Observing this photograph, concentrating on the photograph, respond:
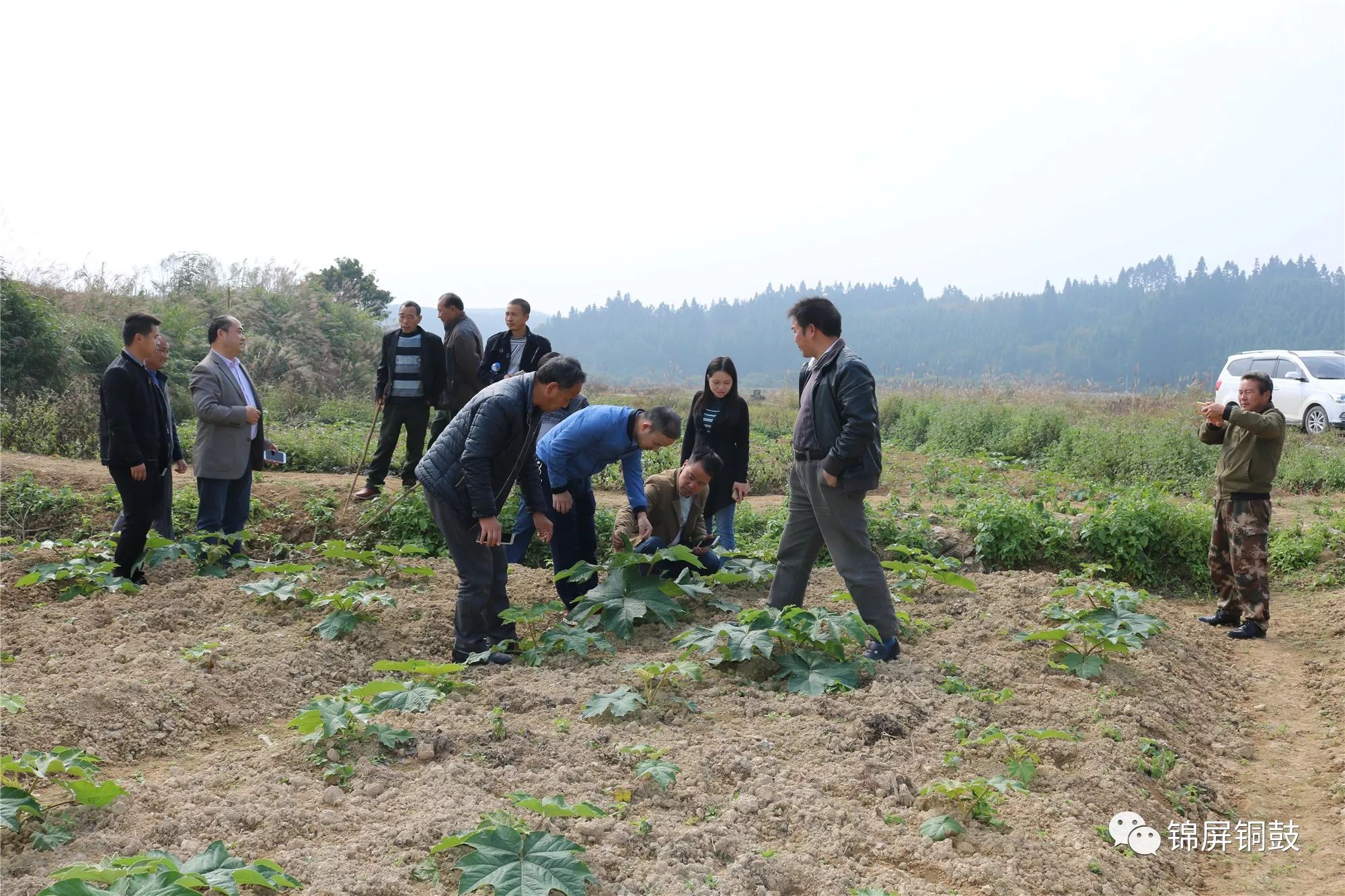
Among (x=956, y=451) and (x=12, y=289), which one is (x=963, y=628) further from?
(x=12, y=289)

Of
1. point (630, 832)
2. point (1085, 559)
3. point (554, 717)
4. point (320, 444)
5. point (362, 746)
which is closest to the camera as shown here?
point (630, 832)

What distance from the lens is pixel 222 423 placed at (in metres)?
5.75

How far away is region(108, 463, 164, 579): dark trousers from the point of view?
17.5 ft

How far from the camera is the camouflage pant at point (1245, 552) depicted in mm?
5699

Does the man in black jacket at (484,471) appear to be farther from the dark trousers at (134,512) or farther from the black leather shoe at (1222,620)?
the black leather shoe at (1222,620)

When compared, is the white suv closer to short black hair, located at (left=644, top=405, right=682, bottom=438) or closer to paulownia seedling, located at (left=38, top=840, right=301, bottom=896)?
short black hair, located at (left=644, top=405, right=682, bottom=438)

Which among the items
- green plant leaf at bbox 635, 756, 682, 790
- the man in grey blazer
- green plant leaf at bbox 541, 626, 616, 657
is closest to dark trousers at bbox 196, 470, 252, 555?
the man in grey blazer

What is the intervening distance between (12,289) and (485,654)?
1213 centimetres

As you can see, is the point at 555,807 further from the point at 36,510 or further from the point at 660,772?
the point at 36,510

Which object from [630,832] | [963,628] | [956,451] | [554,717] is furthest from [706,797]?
[956,451]

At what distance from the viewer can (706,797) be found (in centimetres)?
313

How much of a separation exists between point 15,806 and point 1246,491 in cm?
618

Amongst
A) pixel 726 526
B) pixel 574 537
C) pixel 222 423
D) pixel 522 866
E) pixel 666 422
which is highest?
pixel 666 422

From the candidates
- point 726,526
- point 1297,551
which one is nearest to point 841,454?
point 726,526
